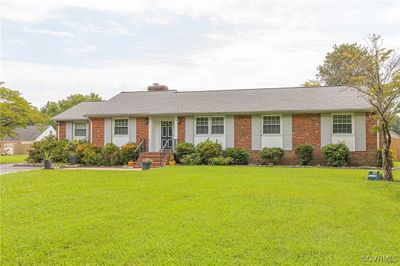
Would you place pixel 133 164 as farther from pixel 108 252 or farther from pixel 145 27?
pixel 108 252

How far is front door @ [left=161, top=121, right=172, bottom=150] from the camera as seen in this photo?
2003 centimetres

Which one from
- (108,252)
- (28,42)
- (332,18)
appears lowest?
(108,252)

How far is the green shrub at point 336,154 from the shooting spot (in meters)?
16.5

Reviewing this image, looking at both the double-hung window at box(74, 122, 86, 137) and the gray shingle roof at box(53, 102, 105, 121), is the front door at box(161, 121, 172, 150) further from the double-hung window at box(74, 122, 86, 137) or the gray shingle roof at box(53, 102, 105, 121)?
the double-hung window at box(74, 122, 86, 137)

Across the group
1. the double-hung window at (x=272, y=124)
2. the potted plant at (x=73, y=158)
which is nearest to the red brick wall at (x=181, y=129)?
the double-hung window at (x=272, y=124)

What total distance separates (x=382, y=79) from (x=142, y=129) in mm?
13192

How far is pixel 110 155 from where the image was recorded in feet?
63.3

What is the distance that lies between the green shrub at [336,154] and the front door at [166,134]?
885 centimetres

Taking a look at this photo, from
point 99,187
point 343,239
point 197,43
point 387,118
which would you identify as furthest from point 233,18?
point 343,239

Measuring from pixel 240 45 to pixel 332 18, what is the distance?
6754 mm

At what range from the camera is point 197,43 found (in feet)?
67.2

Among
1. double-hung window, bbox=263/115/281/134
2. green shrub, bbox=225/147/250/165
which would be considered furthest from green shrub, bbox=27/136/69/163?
double-hung window, bbox=263/115/281/134

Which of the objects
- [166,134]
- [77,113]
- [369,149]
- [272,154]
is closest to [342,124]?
[369,149]

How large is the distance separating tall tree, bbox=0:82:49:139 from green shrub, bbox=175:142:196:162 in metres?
12.1
